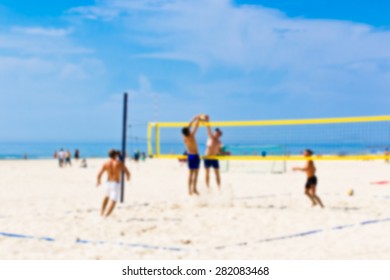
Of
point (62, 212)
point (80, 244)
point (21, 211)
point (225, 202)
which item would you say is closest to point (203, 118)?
point (225, 202)

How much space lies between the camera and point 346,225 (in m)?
7.50

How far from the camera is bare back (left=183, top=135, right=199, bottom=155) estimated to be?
9828 mm

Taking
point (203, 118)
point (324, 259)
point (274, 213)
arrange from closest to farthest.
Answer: point (324, 259) < point (274, 213) < point (203, 118)

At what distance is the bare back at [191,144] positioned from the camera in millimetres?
9828

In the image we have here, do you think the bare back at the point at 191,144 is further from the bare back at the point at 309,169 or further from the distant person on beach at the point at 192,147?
the bare back at the point at 309,169

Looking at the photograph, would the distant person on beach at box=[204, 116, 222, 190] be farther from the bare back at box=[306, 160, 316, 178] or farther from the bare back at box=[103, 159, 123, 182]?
the bare back at box=[103, 159, 123, 182]

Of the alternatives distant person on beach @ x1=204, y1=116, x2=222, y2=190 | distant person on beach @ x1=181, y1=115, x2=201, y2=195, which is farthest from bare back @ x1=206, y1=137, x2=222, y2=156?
distant person on beach @ x1=181, y1=115, x2=201, y2=195

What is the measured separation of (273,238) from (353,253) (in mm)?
1156

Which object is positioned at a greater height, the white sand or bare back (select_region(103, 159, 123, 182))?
bare back (select_region(103, 159, 123, 182))

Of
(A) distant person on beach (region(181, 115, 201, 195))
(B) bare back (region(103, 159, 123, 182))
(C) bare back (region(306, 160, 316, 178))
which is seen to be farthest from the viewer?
(A) distant person on beach (region(181, 115, 201, 195))

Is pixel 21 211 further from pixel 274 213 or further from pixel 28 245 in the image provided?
pixel 274 213

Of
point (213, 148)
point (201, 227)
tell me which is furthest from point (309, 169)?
point (201, 227)

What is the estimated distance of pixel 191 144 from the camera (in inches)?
388

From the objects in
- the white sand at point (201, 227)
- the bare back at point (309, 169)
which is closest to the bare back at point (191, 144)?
the white sand at point (201, 227)
